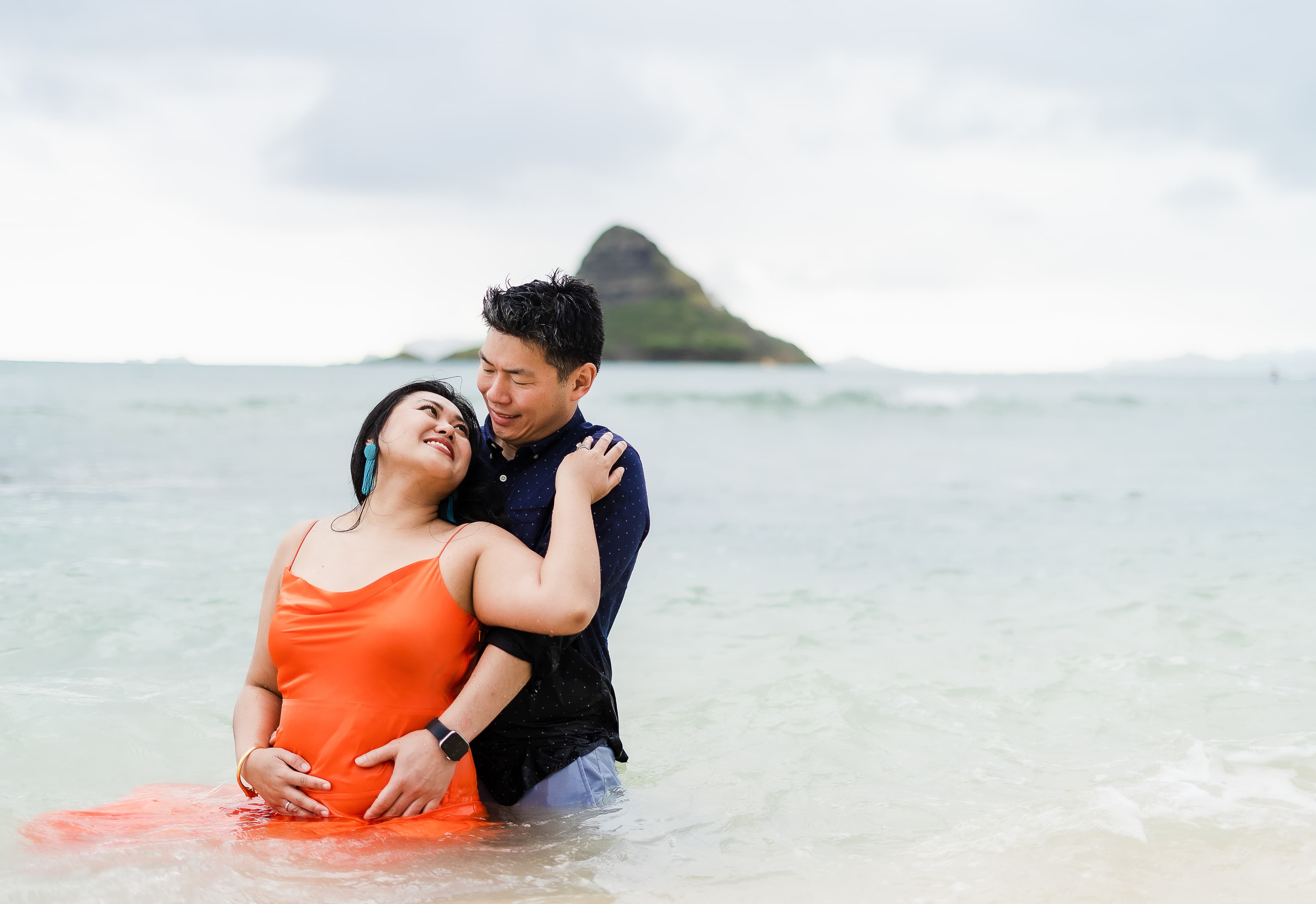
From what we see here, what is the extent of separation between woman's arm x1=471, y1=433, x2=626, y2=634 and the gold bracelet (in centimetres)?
79

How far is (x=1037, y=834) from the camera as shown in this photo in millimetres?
3770

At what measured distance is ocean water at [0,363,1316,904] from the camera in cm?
334

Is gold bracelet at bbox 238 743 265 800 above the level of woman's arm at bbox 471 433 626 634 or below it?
below

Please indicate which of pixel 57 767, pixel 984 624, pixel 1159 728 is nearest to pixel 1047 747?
pixel 1159 728

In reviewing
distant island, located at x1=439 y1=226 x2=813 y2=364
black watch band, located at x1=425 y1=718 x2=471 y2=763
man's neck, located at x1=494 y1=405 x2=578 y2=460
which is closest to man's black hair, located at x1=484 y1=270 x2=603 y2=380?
man's neck, located at x1=494 y1=405 x2=578 y2=460

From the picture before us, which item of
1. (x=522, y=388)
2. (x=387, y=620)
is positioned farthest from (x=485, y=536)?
(x=522, y=388)

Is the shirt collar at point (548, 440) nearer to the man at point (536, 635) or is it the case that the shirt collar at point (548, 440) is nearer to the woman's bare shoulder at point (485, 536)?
the man at point (536, 635)

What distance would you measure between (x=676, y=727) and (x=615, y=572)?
2.42 meters

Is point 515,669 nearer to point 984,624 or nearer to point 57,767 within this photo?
point 57,767

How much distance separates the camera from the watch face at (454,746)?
2963 mm

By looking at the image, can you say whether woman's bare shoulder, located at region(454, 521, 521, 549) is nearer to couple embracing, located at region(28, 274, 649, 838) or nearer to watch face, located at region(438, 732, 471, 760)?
couple embracing, located at region(28, 274, 649, 838)

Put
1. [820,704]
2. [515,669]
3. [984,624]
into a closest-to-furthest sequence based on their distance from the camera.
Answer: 1. [515,669]
2. [820,704]
3. [984,624]

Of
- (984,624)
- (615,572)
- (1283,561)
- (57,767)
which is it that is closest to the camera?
(615,572)

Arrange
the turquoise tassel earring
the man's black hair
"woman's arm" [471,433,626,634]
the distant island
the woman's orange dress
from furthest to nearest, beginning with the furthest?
1. the distant island
2. the turquoise tassel earring
3. the man's black hair
4. the woman's orange dress
5. "woman's arm" [471,433,626,634]
